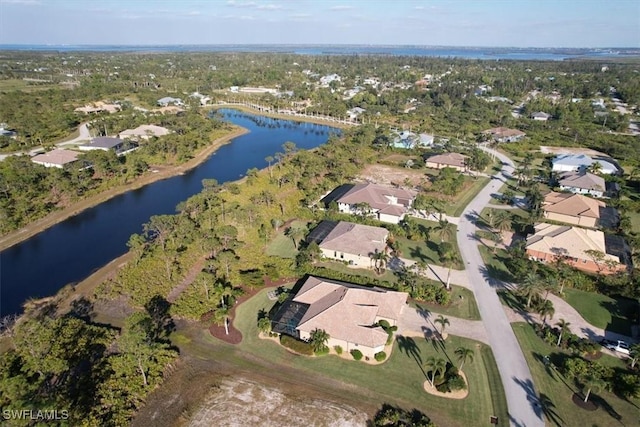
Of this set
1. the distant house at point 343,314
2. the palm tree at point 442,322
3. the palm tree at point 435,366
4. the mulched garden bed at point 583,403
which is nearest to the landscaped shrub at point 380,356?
the distant house at point 343,314

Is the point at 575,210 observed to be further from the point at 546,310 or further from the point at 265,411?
the point at 265,411

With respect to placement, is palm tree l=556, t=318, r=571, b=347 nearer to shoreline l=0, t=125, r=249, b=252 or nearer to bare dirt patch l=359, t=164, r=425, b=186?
bare dirt patch l=359, t=164, r=425, b=186

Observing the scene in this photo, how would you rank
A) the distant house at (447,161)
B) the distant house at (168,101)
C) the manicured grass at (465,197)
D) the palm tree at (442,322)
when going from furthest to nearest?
the distant house at (168,101) → the distant house at (447,161) → the manicured grass at (465,197) → the palm tree at (442,322)

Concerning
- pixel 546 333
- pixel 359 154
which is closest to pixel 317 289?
pixel 546 333

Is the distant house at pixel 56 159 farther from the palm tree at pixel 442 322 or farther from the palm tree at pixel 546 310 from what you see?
the palm tree at pixel 546 310

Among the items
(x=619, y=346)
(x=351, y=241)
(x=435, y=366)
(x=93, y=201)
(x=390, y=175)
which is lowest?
(x=619, y=346)

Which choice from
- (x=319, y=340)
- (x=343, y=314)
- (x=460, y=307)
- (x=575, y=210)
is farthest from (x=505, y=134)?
(x=319, y=340)

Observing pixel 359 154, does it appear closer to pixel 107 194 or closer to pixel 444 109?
pixel 107 194
